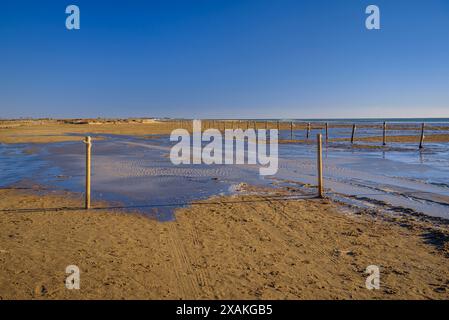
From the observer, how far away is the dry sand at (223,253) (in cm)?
487

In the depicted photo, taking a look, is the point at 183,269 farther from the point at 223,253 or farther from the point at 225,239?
the point at 225,239

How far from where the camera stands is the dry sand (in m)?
4.87

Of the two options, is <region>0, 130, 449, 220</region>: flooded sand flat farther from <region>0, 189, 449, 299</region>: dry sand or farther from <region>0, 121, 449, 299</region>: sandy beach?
<region>0, 189, 449, 299</region>: dry sand

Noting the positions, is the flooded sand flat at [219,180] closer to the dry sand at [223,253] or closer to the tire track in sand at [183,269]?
the dry sand at [223,253]

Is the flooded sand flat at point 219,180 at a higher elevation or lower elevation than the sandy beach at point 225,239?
higher

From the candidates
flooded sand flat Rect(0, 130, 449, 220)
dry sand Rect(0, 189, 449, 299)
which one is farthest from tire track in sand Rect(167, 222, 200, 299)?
flooded sand flat Rect(0, 130, 449, 220)

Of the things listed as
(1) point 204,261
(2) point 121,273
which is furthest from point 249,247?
(2) point 121,273

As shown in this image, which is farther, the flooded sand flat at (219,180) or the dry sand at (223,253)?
the flooded sand flat at (219,180)

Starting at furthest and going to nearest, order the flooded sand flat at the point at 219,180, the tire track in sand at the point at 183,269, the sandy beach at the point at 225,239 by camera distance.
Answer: the flooded sand flat at the point at 219,180 < the sandy beach at the point at 225,239 < the tire track in sand at the point at 183,269

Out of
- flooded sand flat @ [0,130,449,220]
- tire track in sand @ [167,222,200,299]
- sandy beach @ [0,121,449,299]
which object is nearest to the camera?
tire track in sand @ [167,222,200,299]

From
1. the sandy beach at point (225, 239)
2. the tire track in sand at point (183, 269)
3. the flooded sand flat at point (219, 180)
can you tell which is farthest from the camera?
the flooded sand flat at point (219, 180)

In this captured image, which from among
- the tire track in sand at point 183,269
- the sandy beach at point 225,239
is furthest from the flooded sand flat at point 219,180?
the tire track in sand at point 183,269

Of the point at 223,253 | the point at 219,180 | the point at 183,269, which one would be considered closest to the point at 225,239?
the point at 223,253
